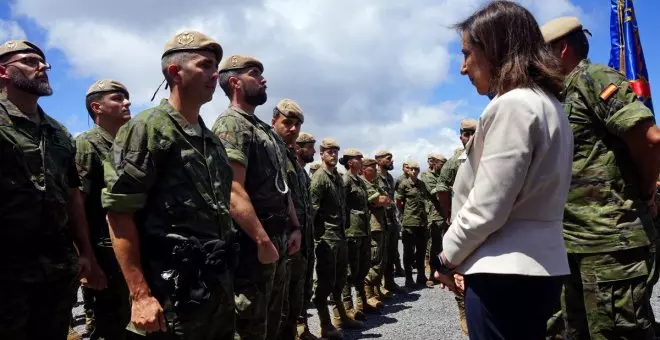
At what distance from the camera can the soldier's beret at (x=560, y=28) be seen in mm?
3059

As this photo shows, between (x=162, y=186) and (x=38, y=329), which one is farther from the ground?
(x=162, y=186)

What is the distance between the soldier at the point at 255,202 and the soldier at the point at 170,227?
1.85 feet

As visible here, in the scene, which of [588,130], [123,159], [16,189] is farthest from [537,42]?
[16,189]

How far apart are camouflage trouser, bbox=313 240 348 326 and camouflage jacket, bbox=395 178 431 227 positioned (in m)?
4.16

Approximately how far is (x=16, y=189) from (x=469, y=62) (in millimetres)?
2811

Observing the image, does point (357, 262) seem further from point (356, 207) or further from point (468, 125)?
point (468, 125)

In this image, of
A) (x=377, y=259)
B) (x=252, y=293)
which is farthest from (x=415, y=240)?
(x=252, y=293)

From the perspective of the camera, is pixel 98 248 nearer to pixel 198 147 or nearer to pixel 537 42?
pixel 198 147

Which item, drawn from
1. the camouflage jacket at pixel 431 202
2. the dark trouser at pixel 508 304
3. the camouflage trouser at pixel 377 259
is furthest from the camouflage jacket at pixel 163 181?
the camouflage jacket at pixel 431 202

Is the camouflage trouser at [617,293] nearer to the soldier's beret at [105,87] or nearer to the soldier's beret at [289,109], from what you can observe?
the soldier's beret at [289,109]

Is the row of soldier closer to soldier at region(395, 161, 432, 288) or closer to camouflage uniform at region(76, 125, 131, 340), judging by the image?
camouflage uniform at region(76, 125, 131, 340)

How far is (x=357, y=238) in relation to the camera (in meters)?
8.08

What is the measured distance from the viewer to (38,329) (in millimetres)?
3273

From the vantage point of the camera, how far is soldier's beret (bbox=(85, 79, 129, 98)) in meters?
5.02
